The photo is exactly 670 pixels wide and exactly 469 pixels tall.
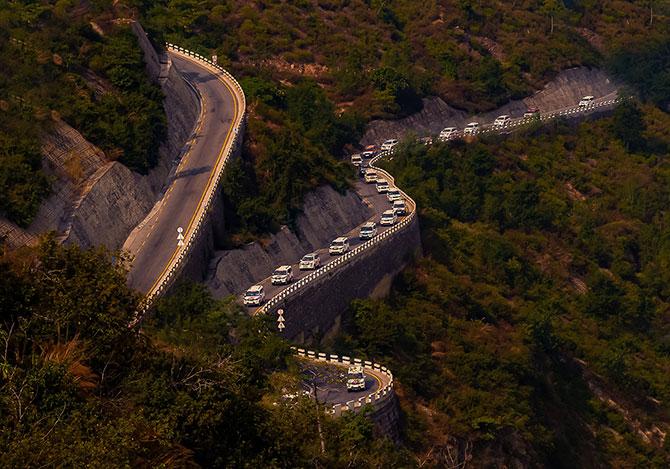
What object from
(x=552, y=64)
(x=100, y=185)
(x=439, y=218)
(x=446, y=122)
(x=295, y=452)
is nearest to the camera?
(x=295, y=452)

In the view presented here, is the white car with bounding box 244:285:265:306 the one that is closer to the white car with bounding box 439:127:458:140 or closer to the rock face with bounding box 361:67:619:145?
the rock face with bounding box 361:67:619:145

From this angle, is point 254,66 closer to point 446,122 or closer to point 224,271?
point 446,122

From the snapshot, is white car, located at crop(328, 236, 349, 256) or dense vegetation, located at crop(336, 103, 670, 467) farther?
white car, located at crop(328, 236, 349, 256)

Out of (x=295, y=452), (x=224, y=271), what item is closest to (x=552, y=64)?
(x=224, y=271)

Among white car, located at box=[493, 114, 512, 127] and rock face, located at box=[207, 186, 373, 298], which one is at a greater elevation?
rock face, located at box=[207, 186, 373, 298]

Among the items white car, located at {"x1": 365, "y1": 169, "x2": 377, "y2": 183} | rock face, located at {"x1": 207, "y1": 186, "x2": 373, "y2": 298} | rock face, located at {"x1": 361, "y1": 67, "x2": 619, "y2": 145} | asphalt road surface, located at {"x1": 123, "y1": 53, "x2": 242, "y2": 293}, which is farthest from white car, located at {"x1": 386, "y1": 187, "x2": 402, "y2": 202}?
rock face, located at {"x1": 361, "y1": 67, "x2": 619, "y2": 145}

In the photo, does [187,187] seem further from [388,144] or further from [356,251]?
[388,144]
